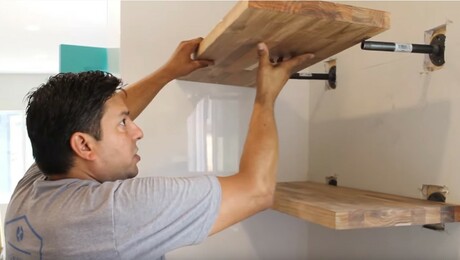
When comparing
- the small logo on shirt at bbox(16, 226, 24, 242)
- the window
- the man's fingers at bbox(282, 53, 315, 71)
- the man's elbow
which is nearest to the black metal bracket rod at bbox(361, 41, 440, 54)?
the man's fingers at bbox(282, 53, 315, 71)

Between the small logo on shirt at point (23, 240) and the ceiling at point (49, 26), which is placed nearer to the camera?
the small logo on shirt at point (23, 240)

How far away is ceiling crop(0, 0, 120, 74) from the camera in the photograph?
2.32 m

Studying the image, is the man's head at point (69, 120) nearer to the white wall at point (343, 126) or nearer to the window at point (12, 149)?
the white wall at point (343, 126)

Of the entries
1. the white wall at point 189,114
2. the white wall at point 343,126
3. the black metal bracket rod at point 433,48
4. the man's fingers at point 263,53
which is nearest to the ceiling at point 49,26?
the white wall at point 189,114

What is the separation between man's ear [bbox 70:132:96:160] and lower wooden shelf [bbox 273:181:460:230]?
0.44m

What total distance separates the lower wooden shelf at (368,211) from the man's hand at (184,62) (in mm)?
402

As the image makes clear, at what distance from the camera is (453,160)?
832 mm

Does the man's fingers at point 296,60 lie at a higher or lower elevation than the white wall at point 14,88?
lower

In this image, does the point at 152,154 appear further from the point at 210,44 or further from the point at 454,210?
the point at 454,210

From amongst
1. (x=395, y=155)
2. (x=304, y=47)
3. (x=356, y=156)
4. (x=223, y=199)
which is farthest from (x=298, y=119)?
(x=223, y=199)

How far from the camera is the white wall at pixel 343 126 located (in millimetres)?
884

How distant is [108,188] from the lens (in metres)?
0.72

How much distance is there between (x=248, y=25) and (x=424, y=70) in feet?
1.59

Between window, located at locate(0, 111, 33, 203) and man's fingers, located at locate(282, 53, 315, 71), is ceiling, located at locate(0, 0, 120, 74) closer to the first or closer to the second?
man's fingers, located at locate(282, 53, 315, 71)
